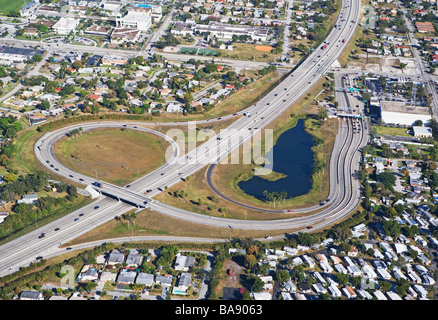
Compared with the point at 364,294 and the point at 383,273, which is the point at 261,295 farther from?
the point at 383,273

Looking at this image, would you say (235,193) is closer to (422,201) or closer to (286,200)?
(286,200)

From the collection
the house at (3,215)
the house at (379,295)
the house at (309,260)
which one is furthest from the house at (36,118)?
the house at (379,295)

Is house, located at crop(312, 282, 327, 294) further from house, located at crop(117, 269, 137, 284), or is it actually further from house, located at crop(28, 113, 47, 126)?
house, located at crop(28, 113, 47, 126)

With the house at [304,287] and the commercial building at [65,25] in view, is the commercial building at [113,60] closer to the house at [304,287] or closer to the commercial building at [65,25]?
the commercial building at [65,25]

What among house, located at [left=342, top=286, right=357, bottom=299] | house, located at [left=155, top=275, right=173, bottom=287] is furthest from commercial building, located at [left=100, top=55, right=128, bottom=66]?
house, located at [left=342, top=286, right=357, bottom=299]

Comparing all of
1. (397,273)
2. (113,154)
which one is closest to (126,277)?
(113,154)

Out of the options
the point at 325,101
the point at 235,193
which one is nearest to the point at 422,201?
the point at 235,193

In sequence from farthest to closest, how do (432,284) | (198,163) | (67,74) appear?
1. (67,74)
2. (198,163)
3. (432,284)

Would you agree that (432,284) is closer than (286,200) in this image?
Yes
